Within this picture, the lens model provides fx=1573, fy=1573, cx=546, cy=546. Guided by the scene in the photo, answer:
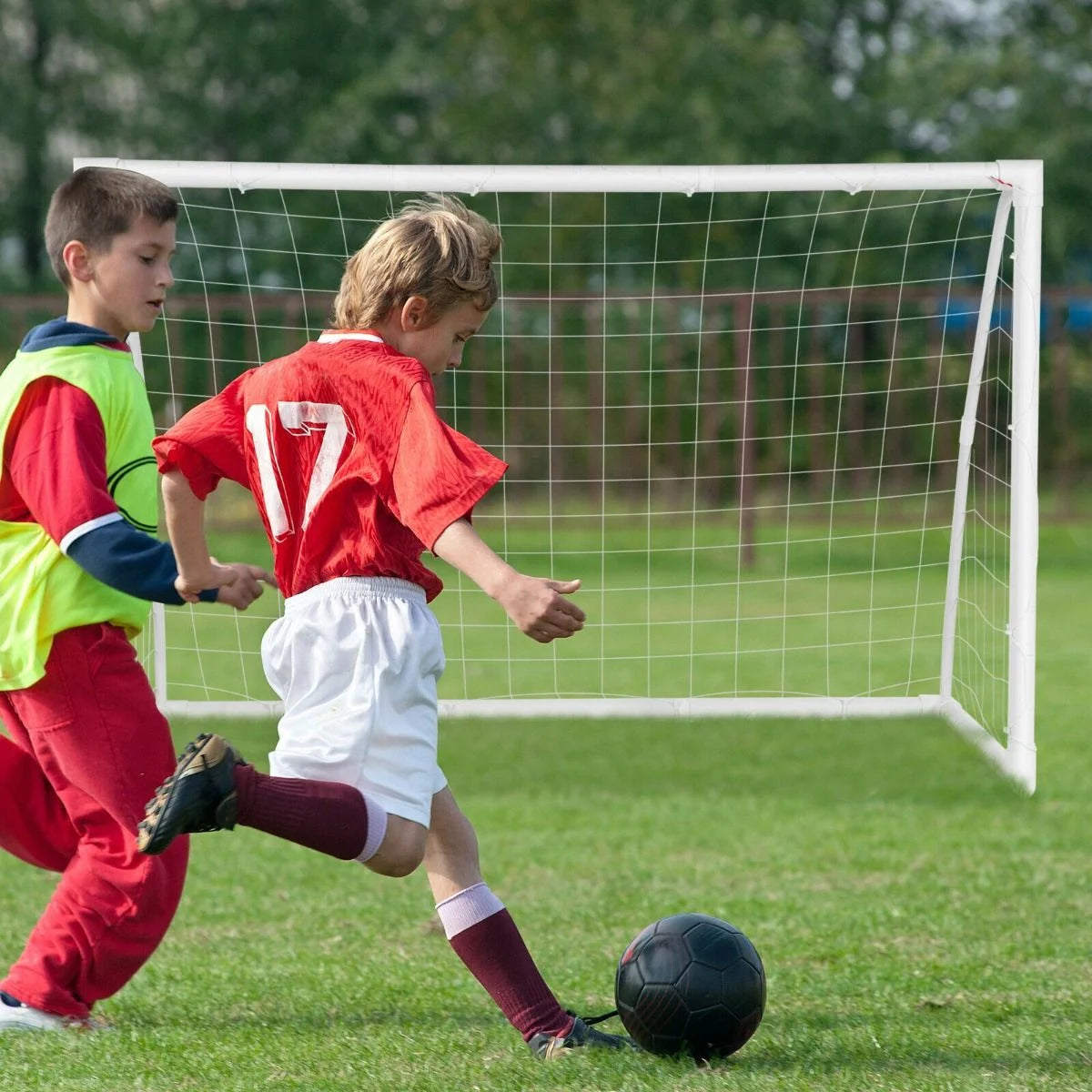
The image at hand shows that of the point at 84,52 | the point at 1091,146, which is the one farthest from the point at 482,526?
the point at 84,52

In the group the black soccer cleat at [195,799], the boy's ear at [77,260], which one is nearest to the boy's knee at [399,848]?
the black soccer cleat at [195,799]

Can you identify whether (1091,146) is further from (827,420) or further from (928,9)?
(827,420)

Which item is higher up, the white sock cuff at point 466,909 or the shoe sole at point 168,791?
the shoe sole at point 168,791

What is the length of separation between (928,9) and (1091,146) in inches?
191

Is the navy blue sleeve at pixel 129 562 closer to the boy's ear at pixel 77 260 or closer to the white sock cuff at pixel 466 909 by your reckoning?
the boy's ear at pixel 77 260

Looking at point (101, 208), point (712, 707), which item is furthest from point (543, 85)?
point (101, 208)

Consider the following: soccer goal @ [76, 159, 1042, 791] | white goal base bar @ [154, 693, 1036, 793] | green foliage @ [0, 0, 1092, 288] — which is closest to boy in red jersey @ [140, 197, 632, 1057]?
soccer goal @ [76, 159, 1042, 791]

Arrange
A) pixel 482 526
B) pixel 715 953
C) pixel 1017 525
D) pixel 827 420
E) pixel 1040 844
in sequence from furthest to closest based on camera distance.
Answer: pixel 827 420
pixel 482 526
pixel 1040 844
pixel 1017 525
pixel 715 953

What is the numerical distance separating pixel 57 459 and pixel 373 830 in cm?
106

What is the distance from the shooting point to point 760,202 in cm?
2522

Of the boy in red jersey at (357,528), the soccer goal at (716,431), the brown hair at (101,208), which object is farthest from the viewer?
the soccer goal at (716,431)

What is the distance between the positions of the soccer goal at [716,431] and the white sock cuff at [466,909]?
1406 mm

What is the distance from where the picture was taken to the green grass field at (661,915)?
10.6 ft

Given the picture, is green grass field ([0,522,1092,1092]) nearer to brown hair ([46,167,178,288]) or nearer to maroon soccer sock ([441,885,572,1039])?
maroon soccer sock ([441,885,572,1039])
